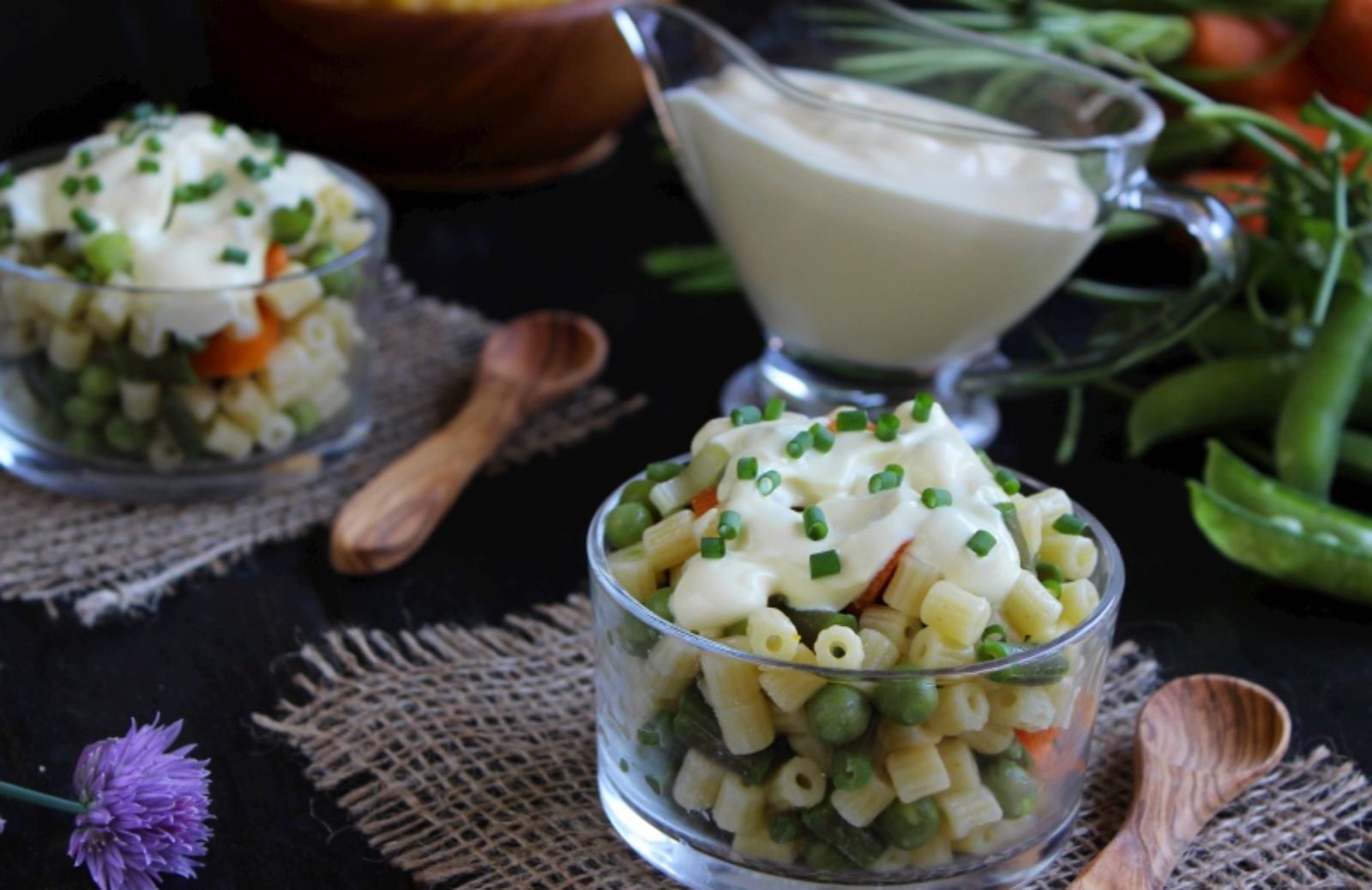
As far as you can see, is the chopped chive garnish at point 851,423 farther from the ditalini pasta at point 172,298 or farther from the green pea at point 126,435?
the green pea at point 126,435

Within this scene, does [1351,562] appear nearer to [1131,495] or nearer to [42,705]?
[1131,495]

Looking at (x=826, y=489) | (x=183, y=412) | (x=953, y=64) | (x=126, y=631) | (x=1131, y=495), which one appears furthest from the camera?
(x=953, y=64)

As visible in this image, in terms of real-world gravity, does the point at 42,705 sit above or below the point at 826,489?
below

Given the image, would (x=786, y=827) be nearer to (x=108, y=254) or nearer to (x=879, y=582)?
(x=879, y=582)

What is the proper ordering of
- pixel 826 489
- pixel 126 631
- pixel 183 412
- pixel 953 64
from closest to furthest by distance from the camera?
pixel 826 489, pixel 126 631, pixel 183 412, pixel 953 64

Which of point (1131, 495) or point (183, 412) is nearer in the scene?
point (183, 412)

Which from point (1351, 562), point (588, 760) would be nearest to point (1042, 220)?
point (1351, 562)

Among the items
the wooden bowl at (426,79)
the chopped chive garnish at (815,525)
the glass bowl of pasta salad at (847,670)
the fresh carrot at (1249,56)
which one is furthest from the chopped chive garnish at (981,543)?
the fresh carrot at (1249,56)
